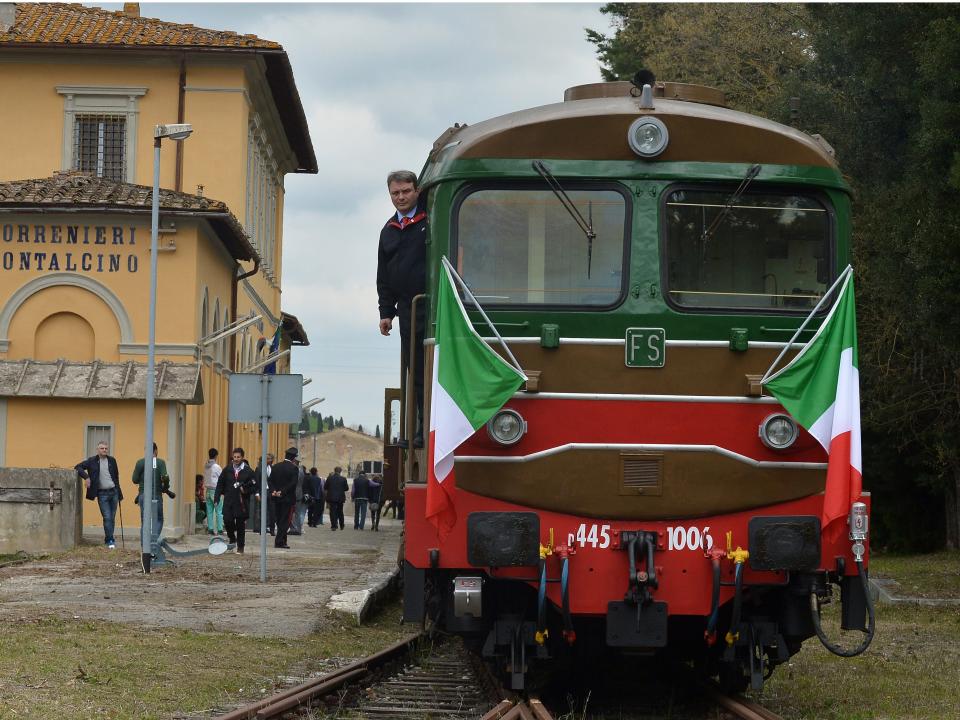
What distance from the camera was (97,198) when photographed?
3048 cm

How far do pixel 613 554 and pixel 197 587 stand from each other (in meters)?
9.92

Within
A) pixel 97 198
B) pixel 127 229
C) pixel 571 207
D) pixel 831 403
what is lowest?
pixel 831 403

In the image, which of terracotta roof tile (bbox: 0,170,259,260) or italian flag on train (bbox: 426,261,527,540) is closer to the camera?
italian flag on train (bbox: 426,261,527,540)

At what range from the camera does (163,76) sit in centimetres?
3750

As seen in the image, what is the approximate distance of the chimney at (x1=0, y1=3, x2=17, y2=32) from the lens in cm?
3778

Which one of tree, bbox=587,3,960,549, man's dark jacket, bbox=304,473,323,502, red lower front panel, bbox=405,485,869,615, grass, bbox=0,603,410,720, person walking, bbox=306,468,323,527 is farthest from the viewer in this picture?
person walking, bbox=306,468,323,527

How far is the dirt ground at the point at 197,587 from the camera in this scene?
47.3ft

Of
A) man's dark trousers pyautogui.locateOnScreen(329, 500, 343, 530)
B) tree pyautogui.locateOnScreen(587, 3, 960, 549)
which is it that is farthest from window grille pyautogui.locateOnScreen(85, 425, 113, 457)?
tree pyautogui.locateOnScreen(587, 3, 960, 549)

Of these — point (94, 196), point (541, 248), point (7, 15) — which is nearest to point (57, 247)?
point (94, 196)

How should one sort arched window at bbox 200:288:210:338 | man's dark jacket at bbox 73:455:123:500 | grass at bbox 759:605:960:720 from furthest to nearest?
1. arched window at bbox 200:288:210:338
2. man's dark jacket at bbox 73:455:123:500
3. grass at bbox 759:605:960:720

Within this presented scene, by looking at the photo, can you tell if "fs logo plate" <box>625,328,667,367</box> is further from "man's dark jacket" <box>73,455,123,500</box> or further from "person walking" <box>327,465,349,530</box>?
"person walking" <box>327,465,349,530</box>

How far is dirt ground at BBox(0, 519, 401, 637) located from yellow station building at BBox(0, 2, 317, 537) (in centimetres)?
440

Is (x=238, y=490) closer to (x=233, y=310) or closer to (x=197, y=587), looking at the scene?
(x=197, y=587)

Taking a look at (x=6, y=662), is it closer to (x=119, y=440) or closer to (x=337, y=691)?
(x=337, y=691)
